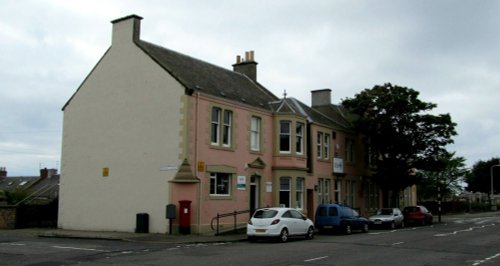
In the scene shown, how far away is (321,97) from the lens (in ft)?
144

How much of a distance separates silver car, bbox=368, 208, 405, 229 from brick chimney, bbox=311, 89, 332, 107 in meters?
11.9

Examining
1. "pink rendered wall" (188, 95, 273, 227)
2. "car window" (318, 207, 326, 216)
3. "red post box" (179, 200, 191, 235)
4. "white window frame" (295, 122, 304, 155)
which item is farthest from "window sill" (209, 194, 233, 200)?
"white window frame" (295, 122, 304, 155)

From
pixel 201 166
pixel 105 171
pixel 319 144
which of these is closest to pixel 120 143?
pixel 105 171

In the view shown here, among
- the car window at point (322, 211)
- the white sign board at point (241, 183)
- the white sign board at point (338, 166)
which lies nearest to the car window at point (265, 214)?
the white sign board at point (241, 183)

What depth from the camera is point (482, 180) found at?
9469 cm

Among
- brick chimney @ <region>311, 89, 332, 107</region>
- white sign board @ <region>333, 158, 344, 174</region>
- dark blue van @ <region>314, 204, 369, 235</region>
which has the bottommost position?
dark blue van @ <region>314, 204, 369, 235</region>

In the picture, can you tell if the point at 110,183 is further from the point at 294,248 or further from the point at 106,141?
the point at 294,248

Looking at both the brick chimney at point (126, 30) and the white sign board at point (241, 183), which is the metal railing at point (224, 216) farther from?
the brick chimney at point (126, 30)

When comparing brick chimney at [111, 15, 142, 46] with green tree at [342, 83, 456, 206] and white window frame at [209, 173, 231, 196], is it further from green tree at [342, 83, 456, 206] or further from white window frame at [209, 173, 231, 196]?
green tree at [342, 83, 456, 206]

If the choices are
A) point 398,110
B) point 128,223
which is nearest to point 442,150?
point 398,110

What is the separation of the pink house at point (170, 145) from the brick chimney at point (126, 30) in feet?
0.20

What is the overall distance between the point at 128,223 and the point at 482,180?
8310 cm

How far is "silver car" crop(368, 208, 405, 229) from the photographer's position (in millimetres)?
33250

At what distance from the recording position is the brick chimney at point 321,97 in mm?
43562
